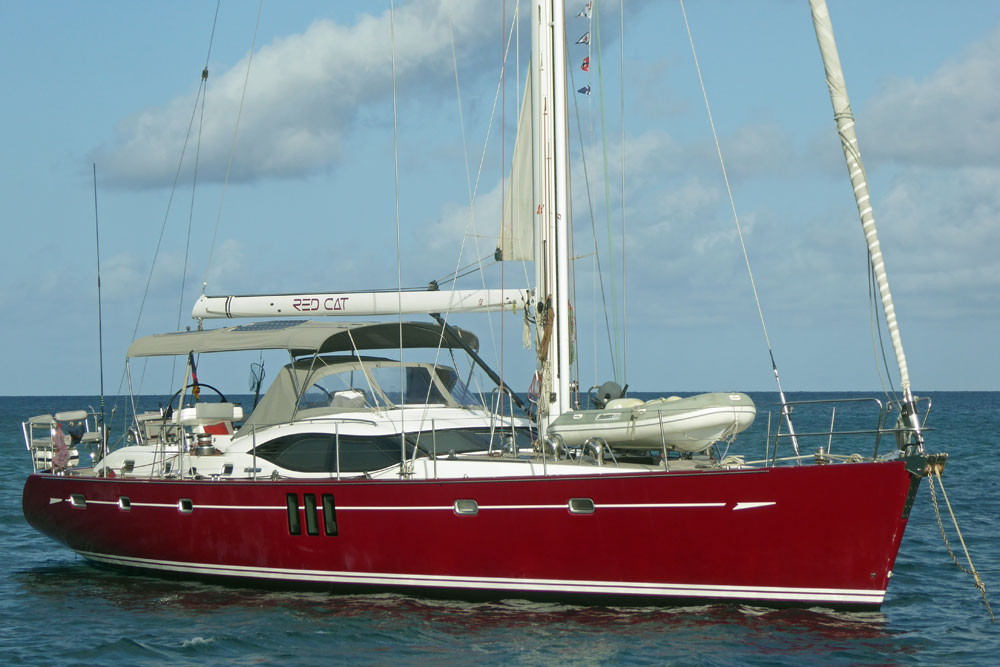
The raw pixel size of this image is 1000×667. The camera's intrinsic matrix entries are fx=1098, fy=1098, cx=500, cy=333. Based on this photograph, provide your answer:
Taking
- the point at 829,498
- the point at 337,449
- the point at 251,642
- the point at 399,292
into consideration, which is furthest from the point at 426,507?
the point at 829,498

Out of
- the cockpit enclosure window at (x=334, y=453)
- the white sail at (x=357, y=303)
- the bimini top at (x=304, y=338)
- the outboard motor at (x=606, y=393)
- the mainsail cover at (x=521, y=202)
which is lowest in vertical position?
the cockpit enclosure window at (x=334, y=453)

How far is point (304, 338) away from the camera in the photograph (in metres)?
14.9

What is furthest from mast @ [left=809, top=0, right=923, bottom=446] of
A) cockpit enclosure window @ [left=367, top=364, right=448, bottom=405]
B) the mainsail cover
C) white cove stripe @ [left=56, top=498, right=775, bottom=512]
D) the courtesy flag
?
the courtesy flag

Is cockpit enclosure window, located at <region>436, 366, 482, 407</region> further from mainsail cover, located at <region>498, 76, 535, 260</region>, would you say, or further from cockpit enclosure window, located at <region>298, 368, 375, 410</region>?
mainsail cover, located at <region>498, 76, 535, 260</region>

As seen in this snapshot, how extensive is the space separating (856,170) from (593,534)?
473cm

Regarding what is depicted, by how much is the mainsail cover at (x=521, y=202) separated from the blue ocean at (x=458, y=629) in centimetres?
418

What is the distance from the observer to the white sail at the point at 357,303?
1523cm

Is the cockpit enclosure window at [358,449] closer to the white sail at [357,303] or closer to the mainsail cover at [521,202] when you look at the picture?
Result: the white sail at [357,303]

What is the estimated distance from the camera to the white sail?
50.0ft

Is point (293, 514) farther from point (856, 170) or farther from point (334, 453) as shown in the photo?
point (856, 170)

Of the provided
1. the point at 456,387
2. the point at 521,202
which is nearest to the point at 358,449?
the point at 456,387

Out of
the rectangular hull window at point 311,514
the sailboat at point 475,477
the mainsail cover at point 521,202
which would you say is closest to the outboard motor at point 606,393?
the sailboat at point 475,477

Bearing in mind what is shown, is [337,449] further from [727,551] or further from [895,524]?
[895,524]

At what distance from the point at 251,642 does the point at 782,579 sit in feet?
18.8
